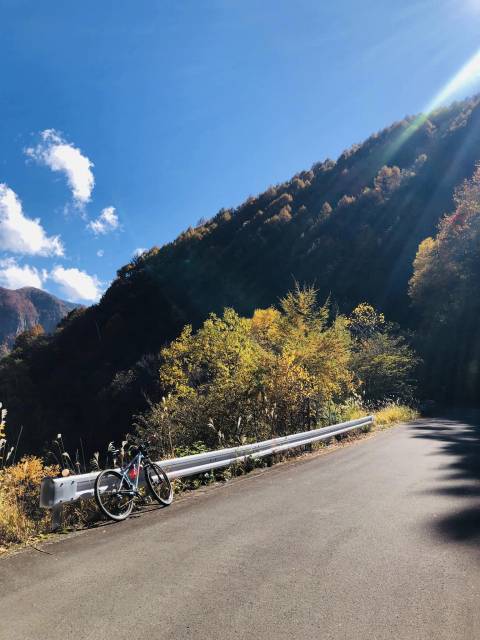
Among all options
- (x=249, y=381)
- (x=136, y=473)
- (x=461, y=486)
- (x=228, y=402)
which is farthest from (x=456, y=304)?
(x=136, y=473)

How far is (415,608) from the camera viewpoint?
306 cm

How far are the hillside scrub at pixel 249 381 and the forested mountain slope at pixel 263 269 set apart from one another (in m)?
33.9

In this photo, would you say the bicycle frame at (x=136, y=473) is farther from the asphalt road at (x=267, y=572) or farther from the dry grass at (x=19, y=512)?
the dry grass at (x=19, y=512)

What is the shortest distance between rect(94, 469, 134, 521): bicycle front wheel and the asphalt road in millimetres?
242

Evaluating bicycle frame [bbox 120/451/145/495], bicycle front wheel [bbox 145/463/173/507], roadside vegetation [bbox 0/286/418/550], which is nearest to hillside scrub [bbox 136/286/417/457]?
roadside vegetation [bbox 0/286/418/550]

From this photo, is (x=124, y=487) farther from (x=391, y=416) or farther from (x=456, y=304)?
(x=456, y=304)

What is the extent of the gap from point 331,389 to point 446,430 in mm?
4687

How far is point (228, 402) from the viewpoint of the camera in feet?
35.1

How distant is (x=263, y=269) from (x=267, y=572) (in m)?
88.7

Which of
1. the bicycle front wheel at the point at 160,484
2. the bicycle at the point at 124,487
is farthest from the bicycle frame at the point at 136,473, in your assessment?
the bicycle front wheel at the point at 160,484

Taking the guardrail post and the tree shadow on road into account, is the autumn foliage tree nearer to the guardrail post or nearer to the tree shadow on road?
the tree shadow on road

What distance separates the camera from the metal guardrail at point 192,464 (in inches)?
196

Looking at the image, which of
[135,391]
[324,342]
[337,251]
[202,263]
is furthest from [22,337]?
[324,342]

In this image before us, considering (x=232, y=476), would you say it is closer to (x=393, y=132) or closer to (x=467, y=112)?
(x=467, y=112)
